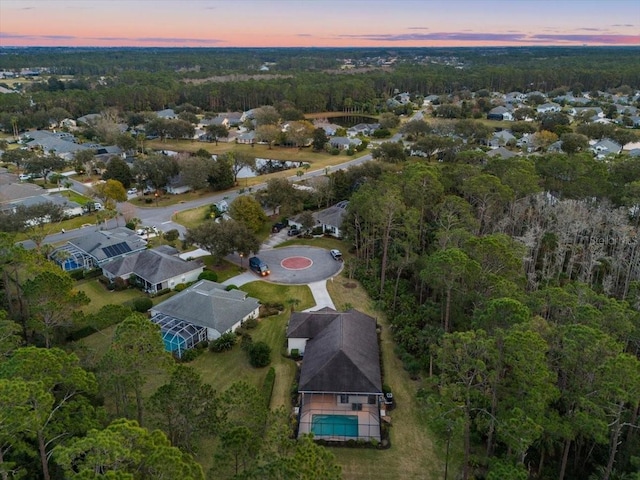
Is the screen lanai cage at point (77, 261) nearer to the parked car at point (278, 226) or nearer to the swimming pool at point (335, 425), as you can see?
→ the parked car at point (278, 226)

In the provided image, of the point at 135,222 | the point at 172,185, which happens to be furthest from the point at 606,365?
the point at 172,185

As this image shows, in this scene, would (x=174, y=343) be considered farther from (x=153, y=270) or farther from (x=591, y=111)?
(x=591, y=111)

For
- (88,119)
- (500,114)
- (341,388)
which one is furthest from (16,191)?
(500,114)

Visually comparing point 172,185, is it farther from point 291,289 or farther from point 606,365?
point 606,365

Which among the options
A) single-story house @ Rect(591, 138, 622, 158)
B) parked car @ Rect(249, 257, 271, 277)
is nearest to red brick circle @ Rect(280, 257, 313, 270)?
parked car @ Rect(249, 257, 271, 277)

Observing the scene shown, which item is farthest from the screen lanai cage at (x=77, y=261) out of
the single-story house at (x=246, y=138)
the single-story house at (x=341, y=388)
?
the single-story house at (x=246, y=138)

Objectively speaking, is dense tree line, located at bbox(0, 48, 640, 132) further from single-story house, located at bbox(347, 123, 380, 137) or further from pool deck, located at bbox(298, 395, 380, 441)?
pool deck, located at bbox(298, 395, 380, 441)

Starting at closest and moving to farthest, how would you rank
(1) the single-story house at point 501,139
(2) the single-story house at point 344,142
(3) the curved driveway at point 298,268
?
(3) the curved driveway at point 298,268, (1) the single-story house at point 501,139, (2) the single-story house at point 344,142
